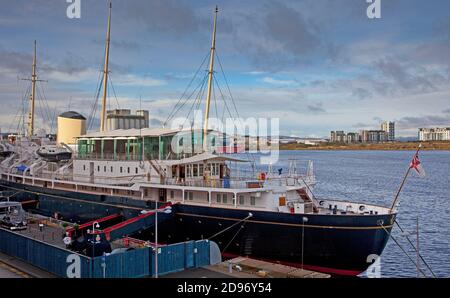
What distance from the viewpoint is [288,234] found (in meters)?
27.2

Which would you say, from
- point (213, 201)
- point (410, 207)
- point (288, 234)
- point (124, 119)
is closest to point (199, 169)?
point (213, 201)

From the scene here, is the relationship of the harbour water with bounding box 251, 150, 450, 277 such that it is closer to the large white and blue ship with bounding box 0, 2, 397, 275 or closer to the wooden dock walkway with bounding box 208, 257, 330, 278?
the large white and blue ship with bounding box 0, 2, 397, 275

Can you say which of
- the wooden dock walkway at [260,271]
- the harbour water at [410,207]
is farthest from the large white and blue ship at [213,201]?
the harbour water at [410,207]

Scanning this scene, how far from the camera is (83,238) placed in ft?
82.7

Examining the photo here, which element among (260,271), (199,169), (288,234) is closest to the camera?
(260,271)

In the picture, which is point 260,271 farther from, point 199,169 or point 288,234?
point 199,169

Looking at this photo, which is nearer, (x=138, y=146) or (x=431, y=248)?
(x=138, y=146)

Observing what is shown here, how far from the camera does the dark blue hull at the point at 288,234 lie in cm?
2623

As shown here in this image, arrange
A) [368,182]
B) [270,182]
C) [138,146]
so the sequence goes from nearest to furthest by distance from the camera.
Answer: [270,182], [138,146], [368,182]

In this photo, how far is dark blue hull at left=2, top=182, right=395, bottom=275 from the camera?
26.2m

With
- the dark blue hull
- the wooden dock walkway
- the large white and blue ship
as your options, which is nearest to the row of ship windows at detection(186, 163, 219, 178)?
the large white and blue ship
